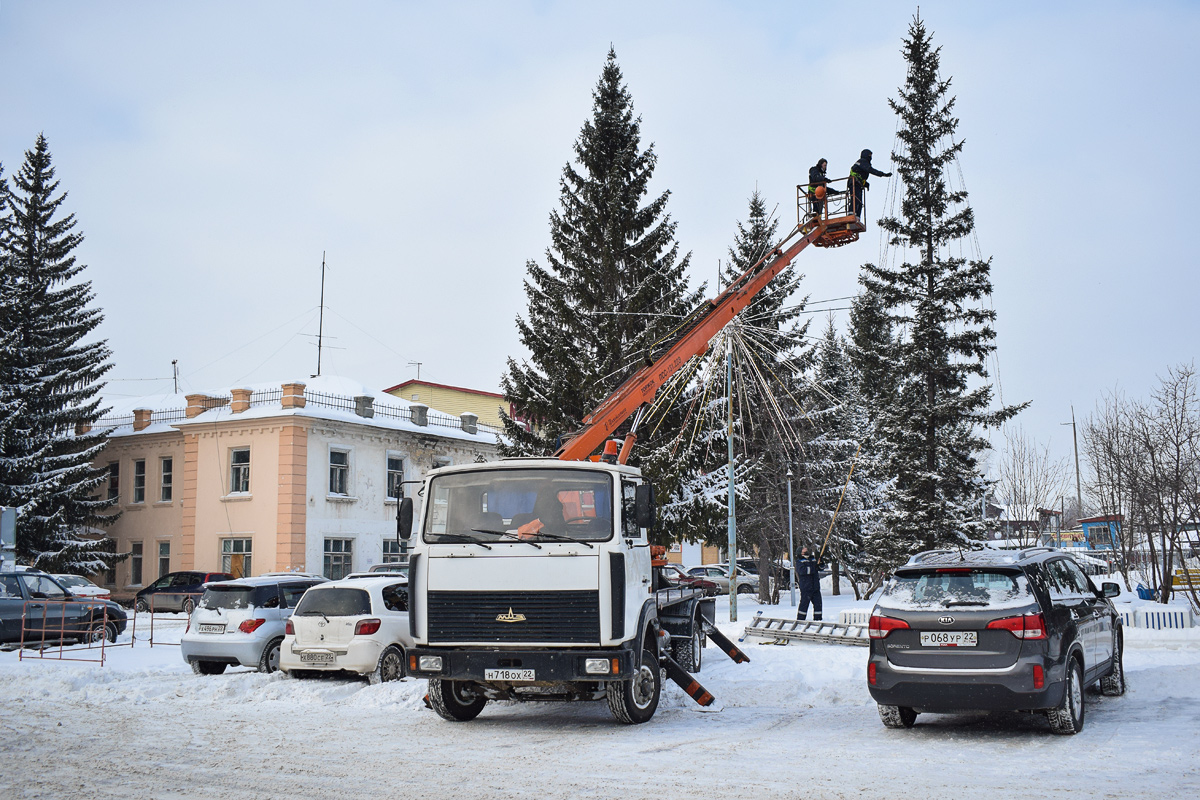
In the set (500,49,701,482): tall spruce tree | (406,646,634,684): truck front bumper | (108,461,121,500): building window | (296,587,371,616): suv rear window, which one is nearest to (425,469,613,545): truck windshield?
(406,646,634,684): truck front bumper

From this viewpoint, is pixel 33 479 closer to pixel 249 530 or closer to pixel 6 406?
pixel 6 406

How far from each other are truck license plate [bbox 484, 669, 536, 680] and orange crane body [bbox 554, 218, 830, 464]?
3914mm

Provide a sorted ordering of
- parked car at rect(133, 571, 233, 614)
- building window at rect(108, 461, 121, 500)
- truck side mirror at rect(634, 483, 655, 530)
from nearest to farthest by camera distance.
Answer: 1. truck side mirror at rect(634, 483, 655, 530)
2. parked car at rect(133, 571, 233, 614)
3. building window at rect(108, 461, 121, 500)

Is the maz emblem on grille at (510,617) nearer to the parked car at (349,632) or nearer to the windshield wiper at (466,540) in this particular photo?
the windshield wiper at (466,540)

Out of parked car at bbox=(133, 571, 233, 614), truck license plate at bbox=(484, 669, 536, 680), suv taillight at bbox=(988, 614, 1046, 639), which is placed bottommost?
parked car at bbox=(133, 571, 233, 614)

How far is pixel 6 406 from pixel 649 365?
3058cm

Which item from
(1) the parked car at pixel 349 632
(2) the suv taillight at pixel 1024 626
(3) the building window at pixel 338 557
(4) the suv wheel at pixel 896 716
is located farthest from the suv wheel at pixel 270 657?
(3) the building window at pixel 338 557

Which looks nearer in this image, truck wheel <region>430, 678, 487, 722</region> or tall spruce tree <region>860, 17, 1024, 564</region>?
truck wheel <region>430, 678, 487, 722</region>

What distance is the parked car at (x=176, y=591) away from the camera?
34.0 metres

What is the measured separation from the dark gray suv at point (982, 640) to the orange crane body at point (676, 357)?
470 centimetres

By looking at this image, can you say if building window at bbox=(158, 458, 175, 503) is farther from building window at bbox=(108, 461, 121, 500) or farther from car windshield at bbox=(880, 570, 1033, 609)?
car windshield at bbox=(880, 570, 1033, 609)

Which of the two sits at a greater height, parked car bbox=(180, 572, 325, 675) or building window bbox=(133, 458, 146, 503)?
building window bbox=(133, 458, 146, 503)

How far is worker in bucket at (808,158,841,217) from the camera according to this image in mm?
16375

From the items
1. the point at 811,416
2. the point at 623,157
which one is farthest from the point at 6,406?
the point at 811,416
